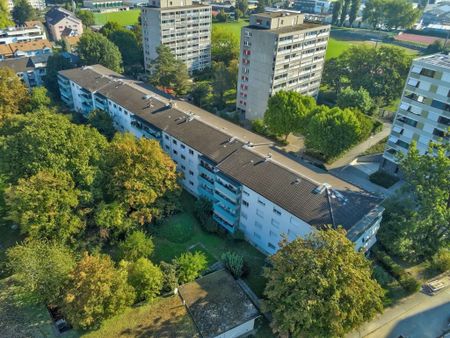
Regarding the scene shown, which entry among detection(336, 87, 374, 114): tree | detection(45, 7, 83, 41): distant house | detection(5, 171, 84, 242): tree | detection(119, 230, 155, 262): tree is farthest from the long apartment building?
detection(45, 7, 83, 41): distant house

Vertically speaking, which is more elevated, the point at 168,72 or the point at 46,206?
the point at 168,72

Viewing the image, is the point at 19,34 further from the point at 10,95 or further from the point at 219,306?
the point at 219,306

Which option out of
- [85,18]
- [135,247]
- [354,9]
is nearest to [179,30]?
[135,247]

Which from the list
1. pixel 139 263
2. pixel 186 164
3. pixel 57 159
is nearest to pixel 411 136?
pixel 186 164

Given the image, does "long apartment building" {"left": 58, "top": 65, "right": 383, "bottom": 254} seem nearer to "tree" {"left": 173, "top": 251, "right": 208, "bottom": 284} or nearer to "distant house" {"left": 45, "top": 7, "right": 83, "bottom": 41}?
"tree" {"left": 173, "top": 251, "right": 208, "bottom": 284}

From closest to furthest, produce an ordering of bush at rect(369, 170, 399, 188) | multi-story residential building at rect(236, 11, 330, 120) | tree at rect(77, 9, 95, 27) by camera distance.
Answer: bush at rect(369, 170, 399, 188), multi-story residential building at rect(236, 11, 330, 120), tree at rect(77, 9, 95, 27)

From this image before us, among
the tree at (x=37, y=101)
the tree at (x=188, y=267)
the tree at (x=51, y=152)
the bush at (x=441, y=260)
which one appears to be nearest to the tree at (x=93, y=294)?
the tree at (x=188, y=267)
